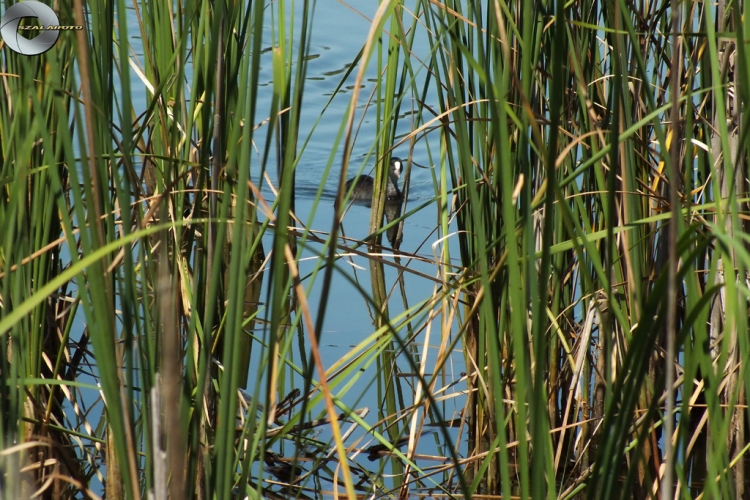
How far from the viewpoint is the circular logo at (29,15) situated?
88 centimetres

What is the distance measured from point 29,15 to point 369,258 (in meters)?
0.54

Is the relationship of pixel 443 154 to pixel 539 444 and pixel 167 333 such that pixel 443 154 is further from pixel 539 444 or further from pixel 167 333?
pixel 167 333

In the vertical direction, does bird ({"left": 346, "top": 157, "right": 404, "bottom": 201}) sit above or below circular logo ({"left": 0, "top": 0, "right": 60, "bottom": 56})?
below

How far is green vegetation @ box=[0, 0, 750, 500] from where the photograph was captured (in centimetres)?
60

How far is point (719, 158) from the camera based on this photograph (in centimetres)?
115

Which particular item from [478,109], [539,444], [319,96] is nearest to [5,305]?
[539,444]

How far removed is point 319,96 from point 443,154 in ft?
18.3

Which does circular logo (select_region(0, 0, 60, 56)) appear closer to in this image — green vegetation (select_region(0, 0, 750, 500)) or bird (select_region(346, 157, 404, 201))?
green vegetation (select_region(0, 0, 750, 500))
